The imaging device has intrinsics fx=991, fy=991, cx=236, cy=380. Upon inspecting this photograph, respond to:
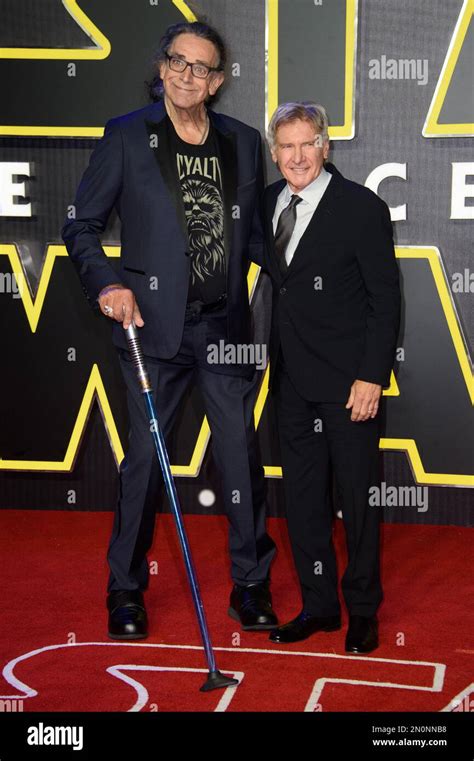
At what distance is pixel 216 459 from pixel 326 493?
0.40 metres

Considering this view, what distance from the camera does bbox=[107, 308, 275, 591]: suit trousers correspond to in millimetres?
3092

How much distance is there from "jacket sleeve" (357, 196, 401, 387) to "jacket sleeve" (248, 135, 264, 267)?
0.51m

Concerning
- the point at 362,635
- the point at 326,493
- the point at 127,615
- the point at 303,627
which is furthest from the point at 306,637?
the point at 127,615

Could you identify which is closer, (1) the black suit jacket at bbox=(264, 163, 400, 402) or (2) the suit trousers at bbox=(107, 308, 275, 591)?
(1) the black suit jacket at bbox=(264, 163, 400, 402)

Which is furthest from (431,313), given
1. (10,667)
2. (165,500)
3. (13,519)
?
(10,667)

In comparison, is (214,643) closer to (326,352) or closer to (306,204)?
(326,352)

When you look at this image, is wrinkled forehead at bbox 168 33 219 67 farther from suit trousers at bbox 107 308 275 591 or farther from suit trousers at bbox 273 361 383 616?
suit trousers at bbox 273 361 383 616

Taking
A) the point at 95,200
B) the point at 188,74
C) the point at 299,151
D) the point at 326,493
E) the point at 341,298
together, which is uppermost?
the point at 188,74

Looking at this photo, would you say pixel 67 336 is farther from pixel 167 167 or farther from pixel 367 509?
pixel 367 509

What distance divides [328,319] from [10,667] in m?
1.33

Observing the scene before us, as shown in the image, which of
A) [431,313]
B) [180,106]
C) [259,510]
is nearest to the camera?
[180,106]

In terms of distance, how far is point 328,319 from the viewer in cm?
286

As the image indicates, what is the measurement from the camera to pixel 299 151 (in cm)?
279

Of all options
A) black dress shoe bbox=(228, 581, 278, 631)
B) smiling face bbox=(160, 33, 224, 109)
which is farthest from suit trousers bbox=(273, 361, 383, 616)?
smiling face bbox=(160, 33, 224, 109)
